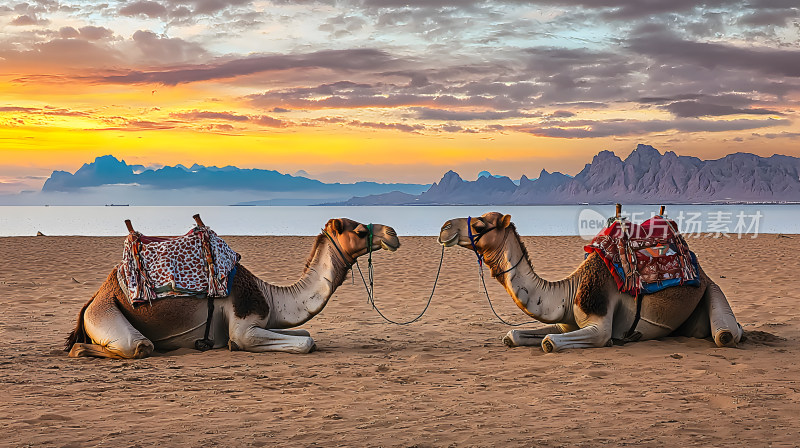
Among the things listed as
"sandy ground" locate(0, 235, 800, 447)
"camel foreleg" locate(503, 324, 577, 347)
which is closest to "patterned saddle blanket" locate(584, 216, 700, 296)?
"sandy ground" locate(0, 235, 800, 447)

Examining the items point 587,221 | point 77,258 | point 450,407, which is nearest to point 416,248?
point 77,258

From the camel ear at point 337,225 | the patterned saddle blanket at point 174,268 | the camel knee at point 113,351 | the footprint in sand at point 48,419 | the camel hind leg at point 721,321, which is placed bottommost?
the footprint in sand at point 48,419

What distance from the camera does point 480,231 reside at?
8500 mm

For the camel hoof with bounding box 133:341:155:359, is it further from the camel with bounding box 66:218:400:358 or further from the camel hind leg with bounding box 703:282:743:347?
the camel hind leg with bounding box 703:282:743:347

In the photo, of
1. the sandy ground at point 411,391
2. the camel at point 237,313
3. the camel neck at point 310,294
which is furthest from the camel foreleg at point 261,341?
the camel neck at point 310,294

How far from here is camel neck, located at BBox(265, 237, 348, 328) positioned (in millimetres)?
8641

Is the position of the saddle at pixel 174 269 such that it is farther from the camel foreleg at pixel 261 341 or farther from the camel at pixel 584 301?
the camel at pixel 584 301

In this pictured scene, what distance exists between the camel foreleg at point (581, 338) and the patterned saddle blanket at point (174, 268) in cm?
342

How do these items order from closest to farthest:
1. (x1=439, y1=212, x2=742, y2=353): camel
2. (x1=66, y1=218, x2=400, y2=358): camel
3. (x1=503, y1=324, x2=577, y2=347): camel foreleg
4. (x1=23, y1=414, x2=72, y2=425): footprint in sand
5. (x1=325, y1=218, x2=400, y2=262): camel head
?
(x1=23, y1=414, x2=72, y2=425): footprint in sand
(x1=66, y1=218, x2=400, y2=358): camel
(x1=325, y1=218, x2=400, y2=262): camel head
(x1=439, y1=212, x2=742, y2=353): camel
(x1=503, y1=324, x2=577, y2=347): camel foreleg

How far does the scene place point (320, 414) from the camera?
6020mm

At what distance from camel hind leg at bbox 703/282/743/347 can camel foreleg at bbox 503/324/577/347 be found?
1.48 metres

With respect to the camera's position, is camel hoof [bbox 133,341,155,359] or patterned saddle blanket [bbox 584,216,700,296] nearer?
camel hoof [bbox 133,341,155,359]

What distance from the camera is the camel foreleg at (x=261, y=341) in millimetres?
8461

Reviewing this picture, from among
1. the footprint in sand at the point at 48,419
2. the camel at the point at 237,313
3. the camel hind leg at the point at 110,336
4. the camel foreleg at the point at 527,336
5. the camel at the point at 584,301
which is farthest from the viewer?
the camel foreleg at the point at 527,336
